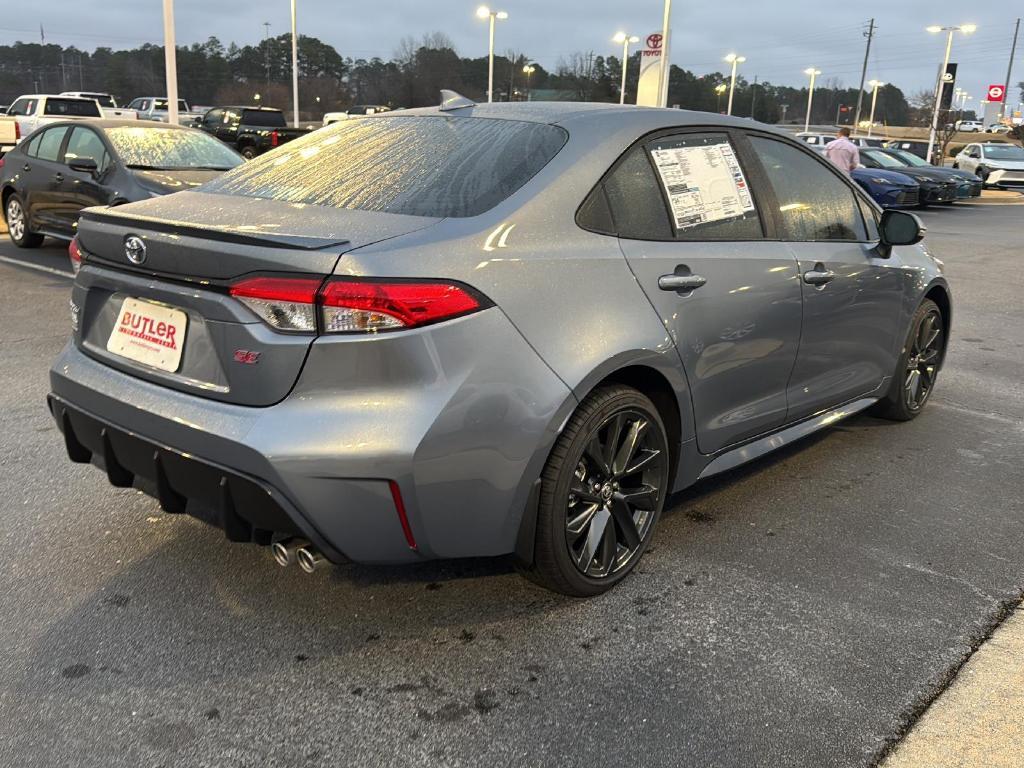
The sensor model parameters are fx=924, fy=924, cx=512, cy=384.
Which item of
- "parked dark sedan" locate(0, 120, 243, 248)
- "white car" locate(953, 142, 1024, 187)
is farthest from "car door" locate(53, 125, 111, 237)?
"white car" locate(953, 142, 1024, 187)

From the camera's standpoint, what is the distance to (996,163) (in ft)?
102

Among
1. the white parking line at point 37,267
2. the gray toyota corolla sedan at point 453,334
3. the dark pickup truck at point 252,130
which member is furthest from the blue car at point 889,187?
the gray toyota corolla sedan at point 453,334

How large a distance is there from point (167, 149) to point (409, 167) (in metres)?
7.32

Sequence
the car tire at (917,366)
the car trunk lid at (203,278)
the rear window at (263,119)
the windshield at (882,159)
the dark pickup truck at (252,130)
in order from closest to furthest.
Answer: the car trunk lid at (203,278) → the car tire at (917,366) → the windshield at (882,159) → the dark pickup truck at (252,130) → the rear window at (263,119)

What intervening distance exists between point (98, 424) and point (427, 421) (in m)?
1.13

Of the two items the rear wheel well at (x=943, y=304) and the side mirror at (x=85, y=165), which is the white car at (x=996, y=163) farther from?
the side mirror at (x=85, y=165)

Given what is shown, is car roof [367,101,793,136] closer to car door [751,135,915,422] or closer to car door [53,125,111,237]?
car door [751,135,915,422]

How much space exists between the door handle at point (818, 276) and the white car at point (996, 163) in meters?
30.6

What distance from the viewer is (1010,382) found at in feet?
20.2

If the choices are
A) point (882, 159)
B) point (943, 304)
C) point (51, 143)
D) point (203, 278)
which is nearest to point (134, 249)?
point (203, 278)

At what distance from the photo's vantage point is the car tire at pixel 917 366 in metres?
4.83

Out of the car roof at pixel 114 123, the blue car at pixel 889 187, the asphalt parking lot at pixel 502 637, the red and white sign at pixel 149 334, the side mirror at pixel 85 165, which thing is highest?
the car roof at pixel 114 123

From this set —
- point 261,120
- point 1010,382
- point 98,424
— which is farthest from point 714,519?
point 261,120

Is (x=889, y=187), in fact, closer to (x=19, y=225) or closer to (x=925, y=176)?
(x=925, y=176)
